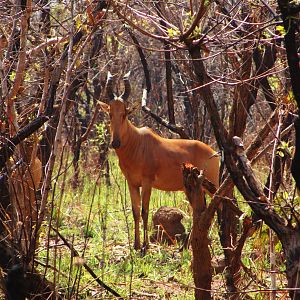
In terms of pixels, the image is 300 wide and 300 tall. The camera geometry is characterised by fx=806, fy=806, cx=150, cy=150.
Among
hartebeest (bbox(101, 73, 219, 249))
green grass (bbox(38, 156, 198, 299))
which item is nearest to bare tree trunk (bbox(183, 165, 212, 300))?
green grass (bbox(38, 156, 198, 299))

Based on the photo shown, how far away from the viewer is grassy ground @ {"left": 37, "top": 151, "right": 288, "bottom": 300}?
5.82 m

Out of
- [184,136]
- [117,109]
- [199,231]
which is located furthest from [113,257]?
[199,231]

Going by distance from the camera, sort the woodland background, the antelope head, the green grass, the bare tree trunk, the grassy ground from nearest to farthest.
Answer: the woodland background
the bare tree trunk
the grassy ground
the green grass
the antelope head

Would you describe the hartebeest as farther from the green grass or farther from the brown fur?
the green grass

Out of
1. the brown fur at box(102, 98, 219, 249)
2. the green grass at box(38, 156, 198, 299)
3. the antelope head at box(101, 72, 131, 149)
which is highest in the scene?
the antelope head at box(101, 72, 131, 149)

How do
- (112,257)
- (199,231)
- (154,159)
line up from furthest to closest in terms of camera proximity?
(154,159) → (112,257) → (199,231)

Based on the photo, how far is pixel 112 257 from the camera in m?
8.67

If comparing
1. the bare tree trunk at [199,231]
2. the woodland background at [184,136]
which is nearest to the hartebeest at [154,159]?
the woodland background at [184,136]

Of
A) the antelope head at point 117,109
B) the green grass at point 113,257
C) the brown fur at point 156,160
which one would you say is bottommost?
the green grass at point 113,257

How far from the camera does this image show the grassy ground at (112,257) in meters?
5.82

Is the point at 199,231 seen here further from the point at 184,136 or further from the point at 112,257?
the point at 184,136

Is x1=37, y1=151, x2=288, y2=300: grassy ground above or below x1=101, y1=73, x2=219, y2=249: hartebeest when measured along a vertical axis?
below

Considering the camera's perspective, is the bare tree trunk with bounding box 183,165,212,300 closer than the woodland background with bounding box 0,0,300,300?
No

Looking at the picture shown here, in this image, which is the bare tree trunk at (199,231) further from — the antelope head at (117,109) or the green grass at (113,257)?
the antelope head at (117,109)
